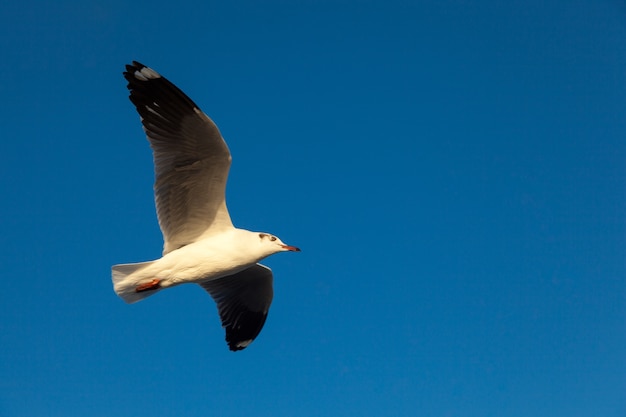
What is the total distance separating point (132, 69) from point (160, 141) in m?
0.88

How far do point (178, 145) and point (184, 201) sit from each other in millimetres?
771

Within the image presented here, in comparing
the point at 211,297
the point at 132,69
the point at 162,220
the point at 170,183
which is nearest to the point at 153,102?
the point at 132,69

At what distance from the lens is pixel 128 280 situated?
7.71 meters

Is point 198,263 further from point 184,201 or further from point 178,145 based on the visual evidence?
point 178,145

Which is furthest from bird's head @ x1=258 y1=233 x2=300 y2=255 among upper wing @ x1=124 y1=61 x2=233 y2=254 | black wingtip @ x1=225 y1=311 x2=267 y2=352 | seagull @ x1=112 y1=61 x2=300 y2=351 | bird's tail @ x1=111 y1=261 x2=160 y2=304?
black wingtip @ x1=225 y1=311 x2=267 y2=352

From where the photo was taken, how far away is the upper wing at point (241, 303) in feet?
31.7

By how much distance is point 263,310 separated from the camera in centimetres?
982

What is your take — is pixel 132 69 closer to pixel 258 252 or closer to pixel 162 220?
pixel 162 220

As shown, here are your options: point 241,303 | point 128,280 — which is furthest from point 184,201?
point 241,303

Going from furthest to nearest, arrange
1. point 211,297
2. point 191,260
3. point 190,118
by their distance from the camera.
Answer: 1. point 211,297
2. point 191,260
3. point 190,118

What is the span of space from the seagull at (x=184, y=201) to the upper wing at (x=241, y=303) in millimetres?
1527

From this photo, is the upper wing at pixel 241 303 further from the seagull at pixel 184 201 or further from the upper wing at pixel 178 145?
the upper wing at pixel 178 145

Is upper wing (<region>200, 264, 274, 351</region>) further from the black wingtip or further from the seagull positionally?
the seagull

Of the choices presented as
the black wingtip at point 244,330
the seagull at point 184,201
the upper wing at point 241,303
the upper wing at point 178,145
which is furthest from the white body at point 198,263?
the black wingtip at point 244,330
